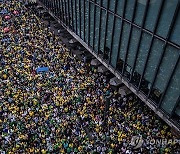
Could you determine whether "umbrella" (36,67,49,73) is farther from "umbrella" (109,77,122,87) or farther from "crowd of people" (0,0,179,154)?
"umbrella" (109,77,122,87)

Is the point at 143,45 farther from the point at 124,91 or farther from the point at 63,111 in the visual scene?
the point at 63,111

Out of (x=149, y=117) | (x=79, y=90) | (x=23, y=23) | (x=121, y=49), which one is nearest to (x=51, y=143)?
(x=79, y=90)

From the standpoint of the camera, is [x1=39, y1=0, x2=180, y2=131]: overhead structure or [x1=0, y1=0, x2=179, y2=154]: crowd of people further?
[x1=0, y1=0, x2=179, y2=154]: crowd of people

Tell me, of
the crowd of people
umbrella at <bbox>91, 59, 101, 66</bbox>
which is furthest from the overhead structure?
the crowd of people

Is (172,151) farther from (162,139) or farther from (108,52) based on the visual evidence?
(108,52)

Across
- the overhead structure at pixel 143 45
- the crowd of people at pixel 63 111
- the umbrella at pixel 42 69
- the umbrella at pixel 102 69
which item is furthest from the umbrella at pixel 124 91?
the umbrella at pixel 42 69

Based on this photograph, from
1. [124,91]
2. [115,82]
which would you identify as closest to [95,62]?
[115,82]

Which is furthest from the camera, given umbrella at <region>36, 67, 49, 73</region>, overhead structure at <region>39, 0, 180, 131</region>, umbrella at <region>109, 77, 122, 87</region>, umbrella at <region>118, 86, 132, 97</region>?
umbrella at <region>36, 67, 49, 73</region>

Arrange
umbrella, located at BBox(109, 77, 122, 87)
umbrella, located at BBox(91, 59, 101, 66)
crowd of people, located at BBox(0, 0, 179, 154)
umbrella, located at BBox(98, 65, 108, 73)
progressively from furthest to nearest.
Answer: umbrella, located at BBox(91, 59, 101, 66), umbrella, located at BBox(98, 65, 108, 73), umbrella, located at BBox(109, 77, 122, 87), crowd of people, located at BBox(0, 0, 179, 154)
